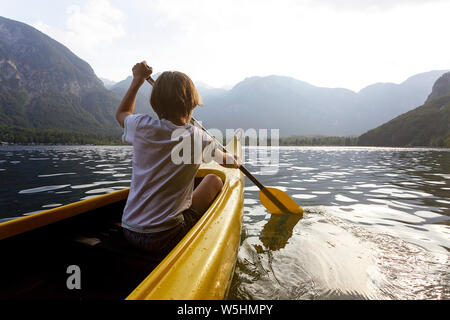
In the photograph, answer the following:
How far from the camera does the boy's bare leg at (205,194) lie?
315 centimetres

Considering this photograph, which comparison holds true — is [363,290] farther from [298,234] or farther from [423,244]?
[423,244]

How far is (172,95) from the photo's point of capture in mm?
2111

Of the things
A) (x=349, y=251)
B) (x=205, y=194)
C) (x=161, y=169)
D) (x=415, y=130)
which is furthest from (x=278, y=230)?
(x=415, y=130)

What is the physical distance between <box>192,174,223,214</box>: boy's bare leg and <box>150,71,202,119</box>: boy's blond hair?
1.34 metres

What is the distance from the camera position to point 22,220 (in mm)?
2584

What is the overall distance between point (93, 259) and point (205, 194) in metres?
1.48

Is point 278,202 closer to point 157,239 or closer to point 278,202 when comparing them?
point 278,202

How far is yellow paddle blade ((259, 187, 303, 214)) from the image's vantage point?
583cm

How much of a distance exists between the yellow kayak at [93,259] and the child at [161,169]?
0.21 meters
